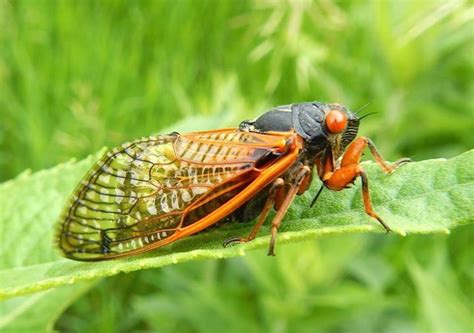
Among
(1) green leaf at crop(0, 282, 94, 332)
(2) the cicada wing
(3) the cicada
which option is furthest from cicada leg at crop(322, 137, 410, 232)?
(1) green leaf at crop(0, 282, 94, 332)

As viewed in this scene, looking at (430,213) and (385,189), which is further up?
(385,189)

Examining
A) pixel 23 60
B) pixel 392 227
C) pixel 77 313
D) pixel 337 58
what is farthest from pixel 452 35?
pixel 23 60

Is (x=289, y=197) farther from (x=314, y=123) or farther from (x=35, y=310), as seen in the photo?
(x=35, y=310)

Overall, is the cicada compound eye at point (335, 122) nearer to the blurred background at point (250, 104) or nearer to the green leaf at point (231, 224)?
the green leaf at point (231, 224)

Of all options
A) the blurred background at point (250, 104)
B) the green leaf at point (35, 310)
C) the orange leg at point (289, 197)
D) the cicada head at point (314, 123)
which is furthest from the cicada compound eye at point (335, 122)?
the green leaf at point (35, 310)

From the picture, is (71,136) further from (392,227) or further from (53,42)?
(392,227)

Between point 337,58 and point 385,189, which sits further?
point 337,58
